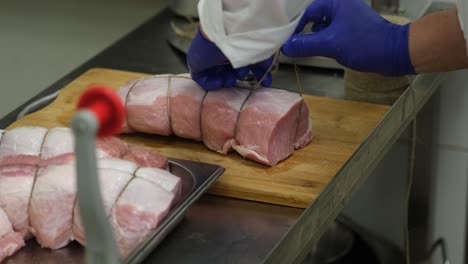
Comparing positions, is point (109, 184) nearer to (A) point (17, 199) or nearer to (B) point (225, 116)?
(A) point (17, 199)

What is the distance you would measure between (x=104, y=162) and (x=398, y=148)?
100cm

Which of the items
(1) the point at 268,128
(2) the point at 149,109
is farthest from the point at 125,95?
(1) the point at 268,128

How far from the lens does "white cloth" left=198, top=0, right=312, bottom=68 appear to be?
1172 millimetres

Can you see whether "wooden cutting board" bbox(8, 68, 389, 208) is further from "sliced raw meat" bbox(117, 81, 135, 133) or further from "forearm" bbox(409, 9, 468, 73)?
"forearm" bbox(409, 9, 468, 73)

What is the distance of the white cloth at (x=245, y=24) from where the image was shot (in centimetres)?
117

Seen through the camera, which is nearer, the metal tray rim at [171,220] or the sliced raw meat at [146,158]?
the metal tray rim at [171,220]

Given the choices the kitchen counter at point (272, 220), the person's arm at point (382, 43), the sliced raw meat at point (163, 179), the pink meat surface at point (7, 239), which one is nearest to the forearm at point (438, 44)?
the person's arm at point (382, 43)

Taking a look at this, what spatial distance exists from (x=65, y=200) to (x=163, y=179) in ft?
0.46

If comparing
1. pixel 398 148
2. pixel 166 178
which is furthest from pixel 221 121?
pixel 398 148

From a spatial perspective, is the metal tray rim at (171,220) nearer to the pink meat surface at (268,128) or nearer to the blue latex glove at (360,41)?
the pink meat surface at (268,128)

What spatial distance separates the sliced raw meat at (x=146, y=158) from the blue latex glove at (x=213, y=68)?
0.18m

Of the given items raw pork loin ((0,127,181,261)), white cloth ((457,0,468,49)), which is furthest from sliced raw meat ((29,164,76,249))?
white cloth ((457,0,468,49))

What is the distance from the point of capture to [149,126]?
1450mm

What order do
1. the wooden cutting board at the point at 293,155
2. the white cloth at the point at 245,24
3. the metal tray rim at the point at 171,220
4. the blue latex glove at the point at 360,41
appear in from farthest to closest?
the blue latex glove at the point at 360,41, the wooden cutting board at the point at 293,155, the white cloth at the point at 245,24, the metal tray rim at the point at 171,220
